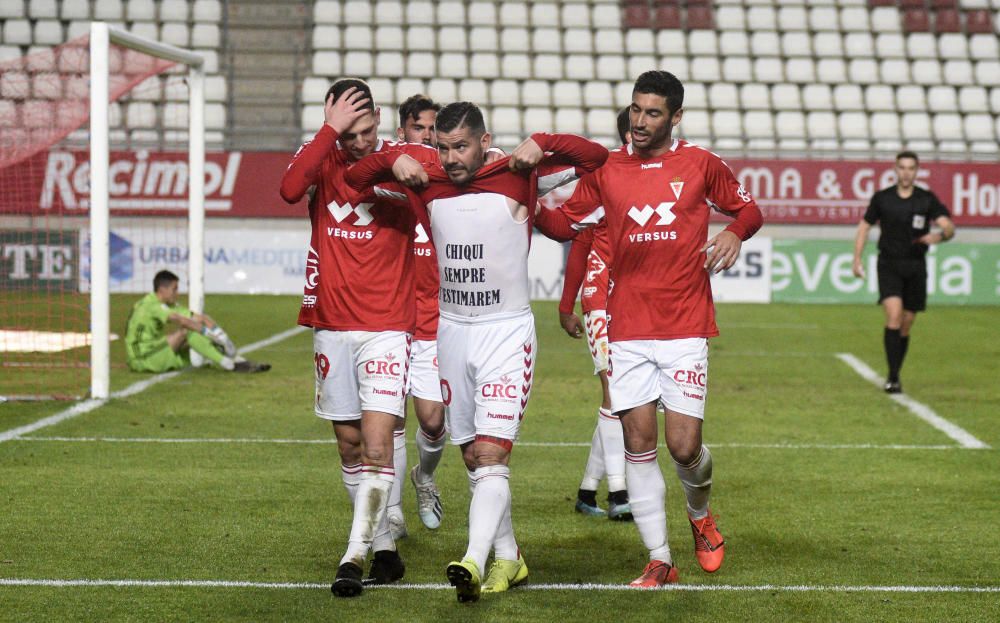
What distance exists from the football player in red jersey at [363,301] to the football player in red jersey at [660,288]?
2.96 ft

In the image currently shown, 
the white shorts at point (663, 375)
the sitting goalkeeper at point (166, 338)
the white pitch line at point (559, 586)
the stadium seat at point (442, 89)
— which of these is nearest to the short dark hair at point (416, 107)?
the white shorts at point (663, 375)

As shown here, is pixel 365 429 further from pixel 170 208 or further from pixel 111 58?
pixel 170 208

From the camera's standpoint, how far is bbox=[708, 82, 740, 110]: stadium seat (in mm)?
28047

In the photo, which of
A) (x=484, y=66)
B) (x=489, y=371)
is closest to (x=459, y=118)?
(x=489, y=371)

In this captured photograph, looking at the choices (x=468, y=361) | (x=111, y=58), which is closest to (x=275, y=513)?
(x=468, y=361)

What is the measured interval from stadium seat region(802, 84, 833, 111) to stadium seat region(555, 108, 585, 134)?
191 inches

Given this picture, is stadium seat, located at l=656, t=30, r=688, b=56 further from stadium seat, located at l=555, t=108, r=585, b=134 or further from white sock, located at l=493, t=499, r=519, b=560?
white sock, located at l=493, t=499, r=519, b=560

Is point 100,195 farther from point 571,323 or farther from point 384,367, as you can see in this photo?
point 384,367

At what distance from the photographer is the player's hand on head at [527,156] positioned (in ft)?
17.6

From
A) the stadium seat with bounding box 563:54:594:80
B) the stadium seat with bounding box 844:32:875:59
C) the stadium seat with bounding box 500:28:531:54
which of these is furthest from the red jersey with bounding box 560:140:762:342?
the stadium seat with bounding box 844:32:875:59

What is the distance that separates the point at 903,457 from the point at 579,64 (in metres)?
20.4

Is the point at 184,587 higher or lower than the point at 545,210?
lower

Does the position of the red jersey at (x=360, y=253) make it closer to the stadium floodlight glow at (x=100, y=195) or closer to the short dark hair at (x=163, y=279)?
the stadium floodlight glow at (x=100, y=195)

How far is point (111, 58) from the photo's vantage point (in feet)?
40.3
